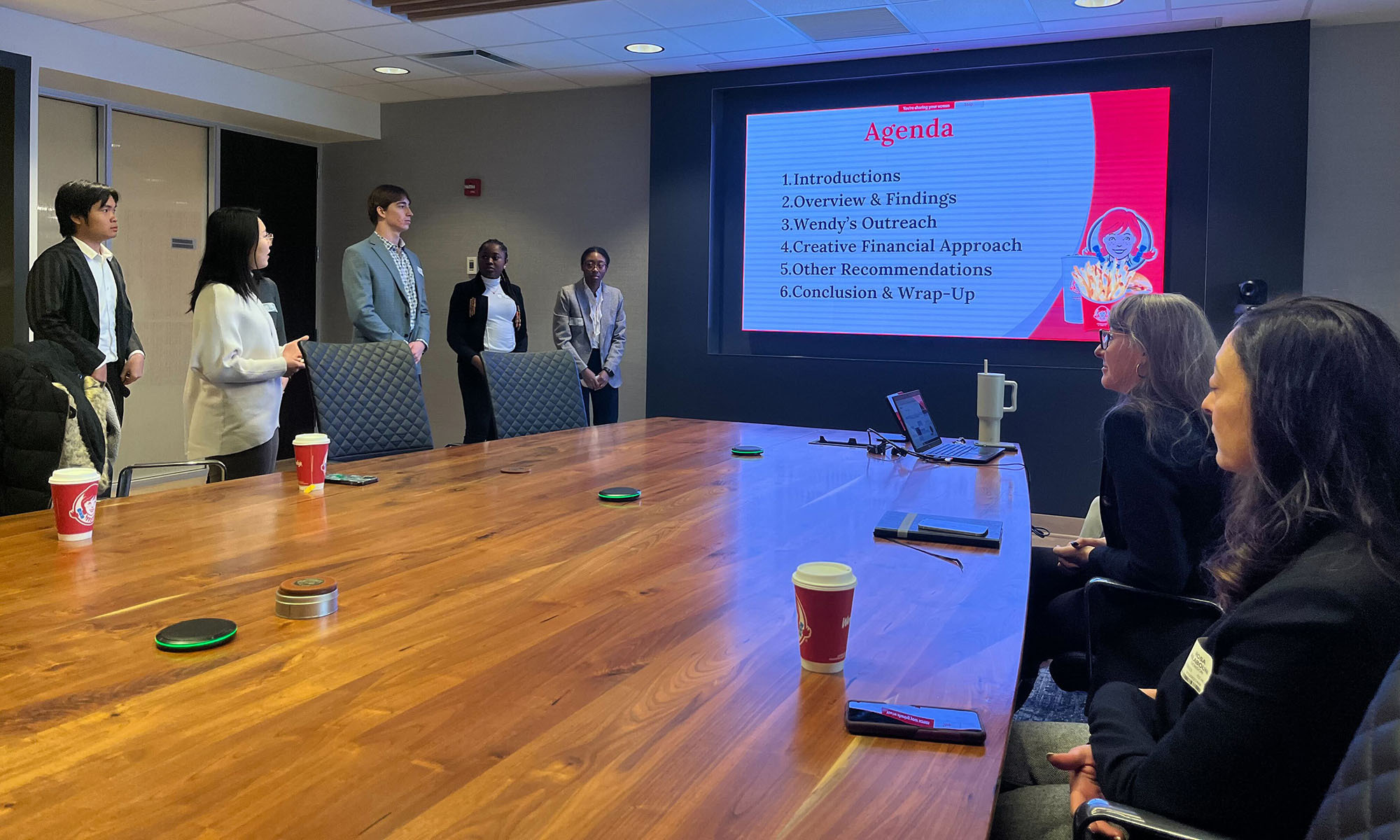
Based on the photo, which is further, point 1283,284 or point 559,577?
point 1283,284

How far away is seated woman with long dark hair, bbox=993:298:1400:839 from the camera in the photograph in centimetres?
100

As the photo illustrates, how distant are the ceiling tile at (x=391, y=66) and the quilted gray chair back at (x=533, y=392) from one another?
9.99 feet

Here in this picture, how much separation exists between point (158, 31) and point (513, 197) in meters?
2.36

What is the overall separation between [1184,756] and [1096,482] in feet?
15.5

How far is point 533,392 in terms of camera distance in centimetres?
388

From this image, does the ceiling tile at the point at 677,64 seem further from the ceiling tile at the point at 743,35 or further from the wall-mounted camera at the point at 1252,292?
the wall-mounted camera at the point at 1252,292

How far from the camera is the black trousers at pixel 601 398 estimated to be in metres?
6.02

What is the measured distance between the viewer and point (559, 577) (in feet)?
5.31

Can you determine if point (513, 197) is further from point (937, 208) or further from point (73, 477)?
point (73, 477)

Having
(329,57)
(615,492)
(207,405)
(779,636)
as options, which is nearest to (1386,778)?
(779,636)

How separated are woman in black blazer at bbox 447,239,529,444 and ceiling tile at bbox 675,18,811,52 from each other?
→ 1606 mm

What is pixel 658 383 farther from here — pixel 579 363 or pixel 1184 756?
pixel 1184 756

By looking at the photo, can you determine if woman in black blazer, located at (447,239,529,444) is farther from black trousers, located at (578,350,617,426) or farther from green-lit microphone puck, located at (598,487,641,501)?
green-lit microphone puck, located at (598,487,641,501)

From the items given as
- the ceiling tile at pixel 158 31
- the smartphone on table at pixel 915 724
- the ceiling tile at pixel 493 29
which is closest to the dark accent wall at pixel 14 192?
the ceiling tile at pixel 158 31
